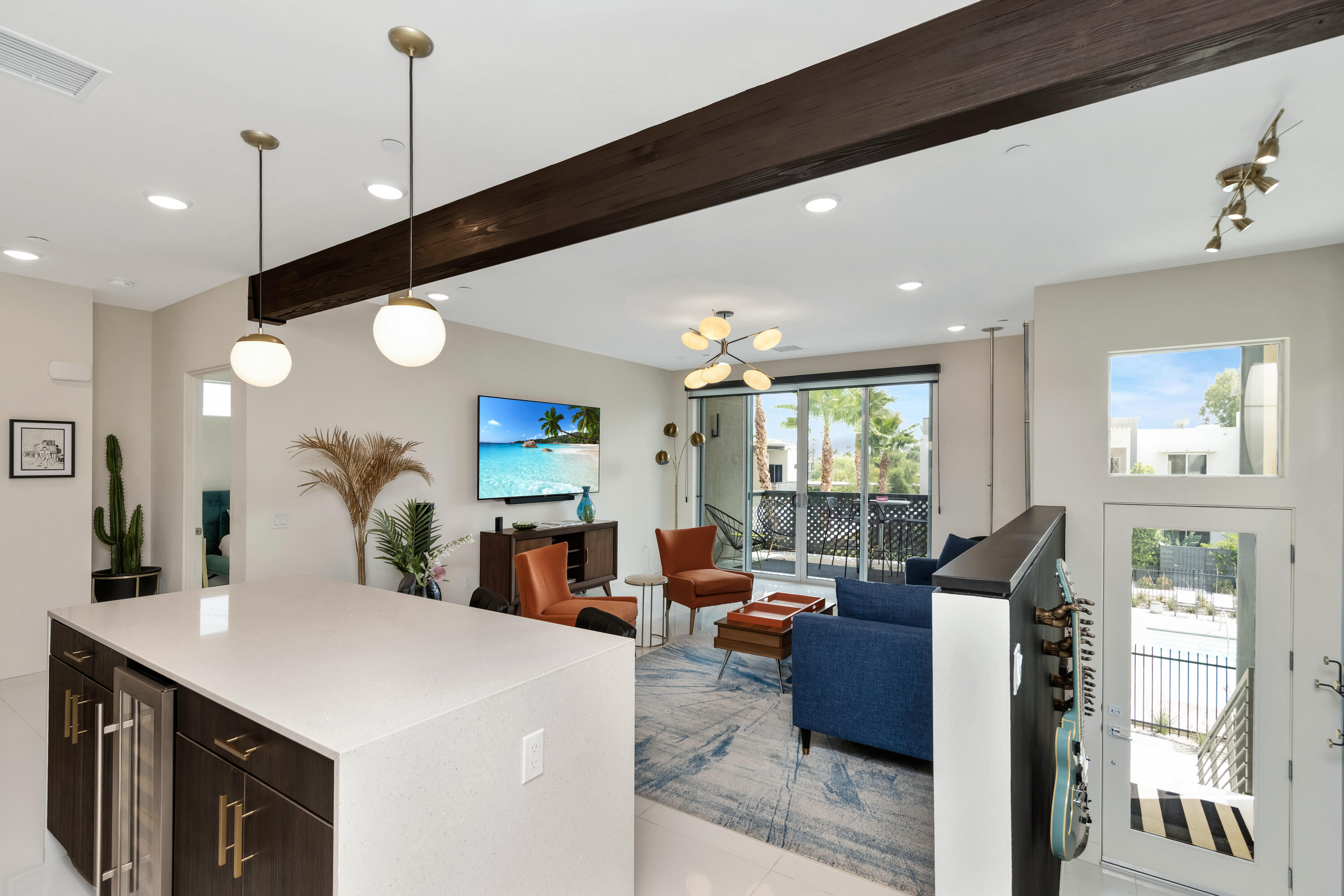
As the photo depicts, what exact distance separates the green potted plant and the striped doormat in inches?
170

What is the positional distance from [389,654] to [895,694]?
2.28 meters

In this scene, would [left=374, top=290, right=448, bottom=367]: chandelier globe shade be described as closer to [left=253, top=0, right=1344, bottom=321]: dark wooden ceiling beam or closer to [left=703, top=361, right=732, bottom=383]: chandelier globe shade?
[left=253, top=0, right=1344, bottom=321]: dark wooden ceiling beam

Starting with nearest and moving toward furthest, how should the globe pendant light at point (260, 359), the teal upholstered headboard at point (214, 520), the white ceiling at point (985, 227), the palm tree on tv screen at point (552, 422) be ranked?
1. the white ceiling at point (985, 227)
2. the globe pendant light at point (260, 359)
3. the palm tree on tv screen at point (552, 422)
4. the teal upholstered headboard at point (214, 520)

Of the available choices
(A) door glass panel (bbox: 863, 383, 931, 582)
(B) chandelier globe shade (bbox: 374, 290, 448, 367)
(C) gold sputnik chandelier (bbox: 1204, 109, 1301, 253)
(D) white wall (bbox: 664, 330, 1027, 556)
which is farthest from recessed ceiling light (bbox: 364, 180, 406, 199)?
(A) door glass panel (bbox: 863, 383, 931, 582)

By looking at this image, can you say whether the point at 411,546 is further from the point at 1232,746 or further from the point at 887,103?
the point at 1232,746

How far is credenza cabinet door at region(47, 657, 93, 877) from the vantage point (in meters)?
1.99

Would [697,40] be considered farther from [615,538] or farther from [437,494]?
[615,538]

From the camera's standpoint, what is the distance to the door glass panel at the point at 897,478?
605 cm

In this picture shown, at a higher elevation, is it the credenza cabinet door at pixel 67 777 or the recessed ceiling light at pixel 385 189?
the recessed ceiling light at pixel 385 189

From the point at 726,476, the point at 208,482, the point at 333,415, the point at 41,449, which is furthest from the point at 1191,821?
the point at 208,482

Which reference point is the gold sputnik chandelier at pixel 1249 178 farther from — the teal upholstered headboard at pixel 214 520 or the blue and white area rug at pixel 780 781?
the teal upholstered headboard at pixel 214 520

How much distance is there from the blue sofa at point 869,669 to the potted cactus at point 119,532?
14.9 ft

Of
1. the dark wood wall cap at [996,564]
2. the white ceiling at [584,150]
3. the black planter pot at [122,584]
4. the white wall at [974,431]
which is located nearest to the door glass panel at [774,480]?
the white wall at [974,431]

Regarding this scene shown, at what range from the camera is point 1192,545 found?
3252 millimetres
